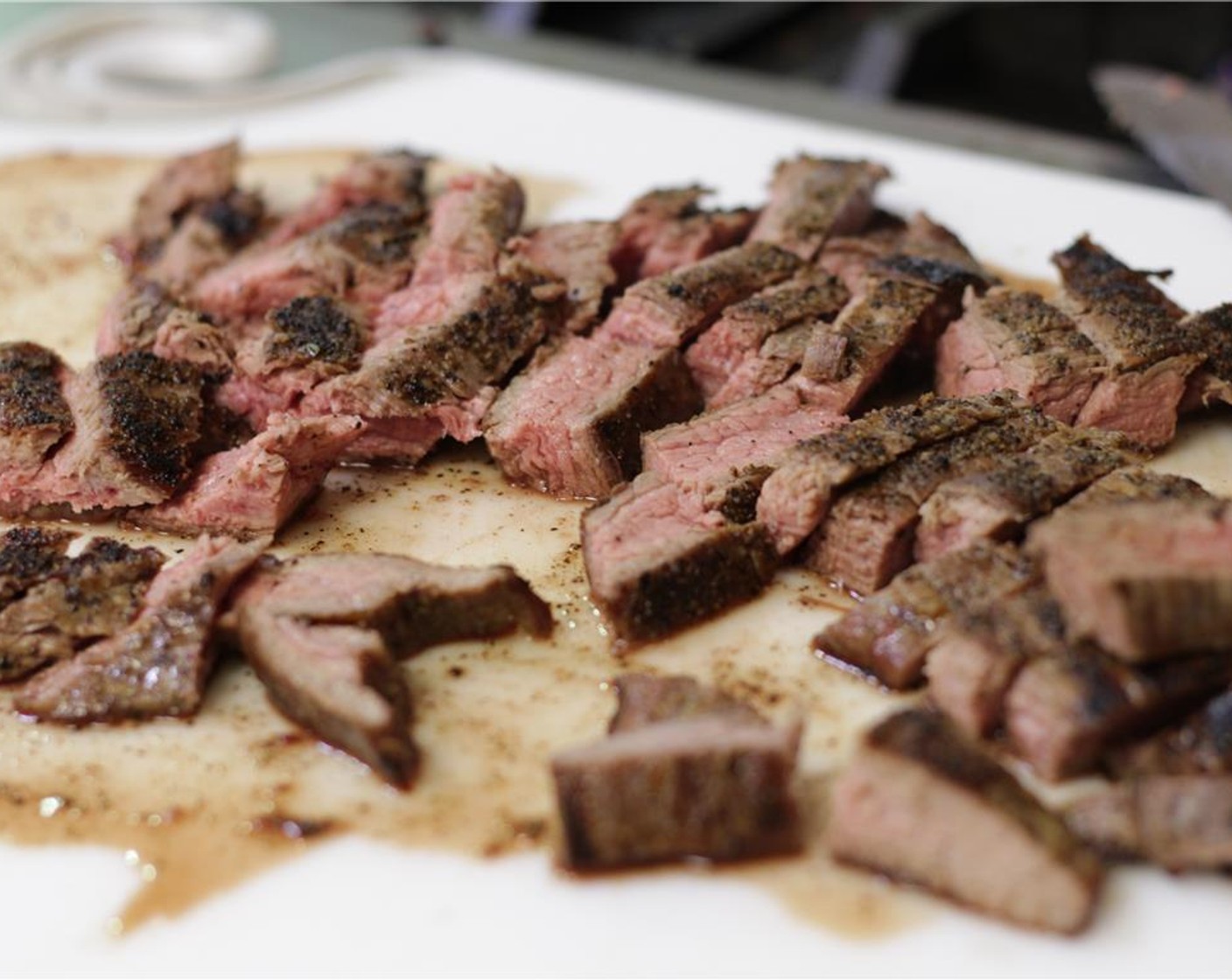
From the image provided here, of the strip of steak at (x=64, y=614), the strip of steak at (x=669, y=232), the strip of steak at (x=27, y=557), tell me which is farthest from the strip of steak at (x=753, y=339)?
the strip of steak at (x=27, y=557)

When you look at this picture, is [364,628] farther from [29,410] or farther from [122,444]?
[29,410]

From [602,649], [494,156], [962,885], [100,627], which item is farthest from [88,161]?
[962,885]

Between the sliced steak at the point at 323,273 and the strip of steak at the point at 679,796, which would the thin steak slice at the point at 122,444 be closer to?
the sliced steak at the point at 323,273

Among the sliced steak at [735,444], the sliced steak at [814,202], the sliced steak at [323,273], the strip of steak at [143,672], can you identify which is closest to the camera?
the strip of steak at [143,672]

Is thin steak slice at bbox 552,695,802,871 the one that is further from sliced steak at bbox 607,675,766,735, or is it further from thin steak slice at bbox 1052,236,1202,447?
thin steak slice at bbox 1052,236,1202,447

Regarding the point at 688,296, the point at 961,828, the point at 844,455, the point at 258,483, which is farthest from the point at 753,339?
the point at 961,828
